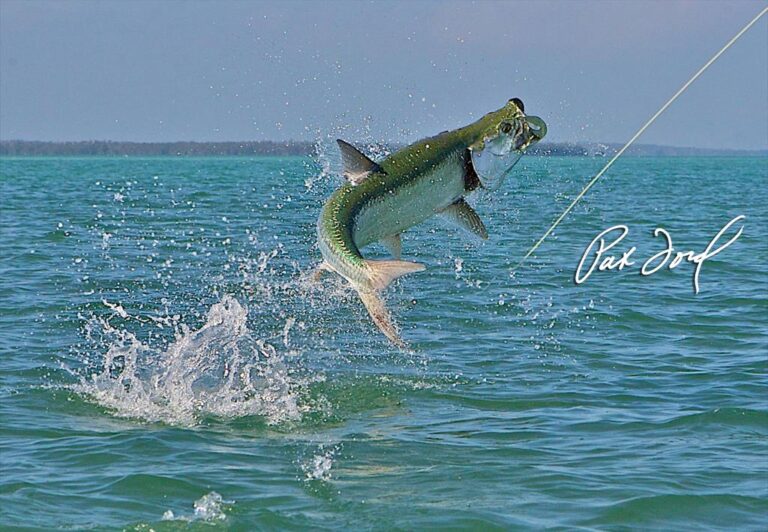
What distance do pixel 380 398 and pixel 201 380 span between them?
5.50 ft

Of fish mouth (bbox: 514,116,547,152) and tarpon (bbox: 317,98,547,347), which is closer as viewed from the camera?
tarpon (bbox: 317,98,547,347)

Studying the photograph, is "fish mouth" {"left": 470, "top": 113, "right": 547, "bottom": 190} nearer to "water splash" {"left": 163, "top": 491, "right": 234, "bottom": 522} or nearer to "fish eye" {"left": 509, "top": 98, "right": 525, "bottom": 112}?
"fish eye" {"left": 509, "top": 98, "right": 525, "bottom": 112}

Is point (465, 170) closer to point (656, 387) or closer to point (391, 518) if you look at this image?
point (391, 518)

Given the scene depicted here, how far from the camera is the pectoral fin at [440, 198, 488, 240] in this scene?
23.7ft

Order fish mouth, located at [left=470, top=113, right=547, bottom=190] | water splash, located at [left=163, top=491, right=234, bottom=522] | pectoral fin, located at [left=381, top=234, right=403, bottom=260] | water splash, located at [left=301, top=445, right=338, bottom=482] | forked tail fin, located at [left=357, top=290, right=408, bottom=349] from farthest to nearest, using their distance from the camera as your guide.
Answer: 1. water splash, located at [left=301, top=445, right=338, bottom=482]
2. water splash, located at [left=163, top=491, right=234, bottom=522]
3. pectoral fin, located at [left=381, top=234, right=403, bottom=260]
4. fish mouth, located at [left=470, top=113, right=547, bottom=190]
5. forked tail fin, located at [left=357, top=290, right=408, bottom=349]

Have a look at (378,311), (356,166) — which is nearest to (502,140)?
(356,166)

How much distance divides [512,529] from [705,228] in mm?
27035

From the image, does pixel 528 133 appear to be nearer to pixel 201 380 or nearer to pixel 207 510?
pixel 207 510

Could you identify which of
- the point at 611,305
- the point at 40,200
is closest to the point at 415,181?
the point at 611,305

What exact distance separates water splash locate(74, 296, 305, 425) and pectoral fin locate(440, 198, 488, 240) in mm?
4001

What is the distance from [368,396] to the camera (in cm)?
1180

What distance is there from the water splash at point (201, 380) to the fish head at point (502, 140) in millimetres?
4508
